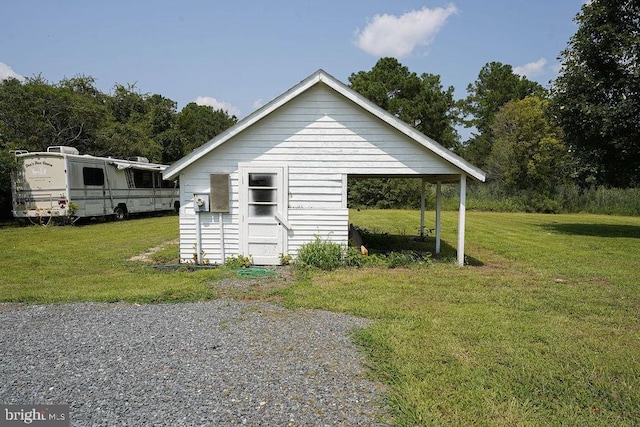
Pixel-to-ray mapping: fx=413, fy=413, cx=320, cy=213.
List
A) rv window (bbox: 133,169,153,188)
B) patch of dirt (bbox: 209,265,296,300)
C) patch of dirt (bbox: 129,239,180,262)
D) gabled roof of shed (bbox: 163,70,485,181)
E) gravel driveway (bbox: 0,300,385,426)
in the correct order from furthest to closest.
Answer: rv window (bbox: 133,169,153,188), patch of dirt (bbox: 129,239,180,262), gabled roof of shed (bbox: 163,70,485,181), patch of dirt (bbox: 209,265,296,300), gravel driveway (bbox: 0,300,385,426)

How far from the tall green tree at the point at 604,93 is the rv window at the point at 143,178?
1927 cm

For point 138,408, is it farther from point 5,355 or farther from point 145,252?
point 145,252

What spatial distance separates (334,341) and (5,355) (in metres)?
3.41

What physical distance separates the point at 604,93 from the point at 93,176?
2069 centimetres

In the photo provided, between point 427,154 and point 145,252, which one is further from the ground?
point 427,154

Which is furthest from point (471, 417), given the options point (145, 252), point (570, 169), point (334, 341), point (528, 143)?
point (528, 143)

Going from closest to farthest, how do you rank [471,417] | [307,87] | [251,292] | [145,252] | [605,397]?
[471,417] < [605,397] < [251,292] < [307,87] < [145,252]

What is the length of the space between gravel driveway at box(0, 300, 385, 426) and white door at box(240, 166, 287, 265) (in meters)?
3.46

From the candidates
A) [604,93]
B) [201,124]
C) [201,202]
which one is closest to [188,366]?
[201,202]

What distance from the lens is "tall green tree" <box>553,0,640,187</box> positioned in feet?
47.9

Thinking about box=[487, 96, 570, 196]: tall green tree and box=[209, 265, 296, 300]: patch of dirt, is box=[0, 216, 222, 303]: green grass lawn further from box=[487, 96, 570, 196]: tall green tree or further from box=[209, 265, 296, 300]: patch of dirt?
box=[487, 96, 570, 196]: tall green tree

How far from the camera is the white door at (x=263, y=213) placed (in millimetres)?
9094

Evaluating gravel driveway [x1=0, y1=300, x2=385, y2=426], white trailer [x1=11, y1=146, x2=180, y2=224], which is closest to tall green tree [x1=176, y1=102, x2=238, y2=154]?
white trailer [x1=11, y1=146, x2=180, y2=224]

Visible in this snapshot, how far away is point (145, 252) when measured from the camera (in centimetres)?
1128
